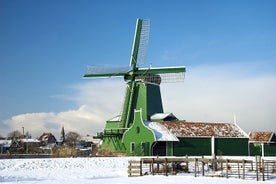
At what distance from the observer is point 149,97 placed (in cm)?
4759

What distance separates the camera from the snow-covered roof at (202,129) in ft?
144

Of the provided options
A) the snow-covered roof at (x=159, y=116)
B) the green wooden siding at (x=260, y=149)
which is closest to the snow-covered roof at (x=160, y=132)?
the snow-covered roof at (x=159, y=116)

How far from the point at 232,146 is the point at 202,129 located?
3757 mm

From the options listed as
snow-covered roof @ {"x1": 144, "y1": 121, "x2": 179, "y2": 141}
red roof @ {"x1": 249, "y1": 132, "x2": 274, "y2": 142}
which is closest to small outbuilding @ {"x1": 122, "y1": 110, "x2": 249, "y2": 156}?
snow-covered roof @ {"x1": 144, "y1": 121, "x2": 179, "y2": 141}

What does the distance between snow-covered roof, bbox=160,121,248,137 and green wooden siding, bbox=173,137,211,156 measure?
0.51 meters

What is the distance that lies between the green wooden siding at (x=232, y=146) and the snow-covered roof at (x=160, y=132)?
5.40 meters

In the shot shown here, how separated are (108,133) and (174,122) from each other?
7442mm

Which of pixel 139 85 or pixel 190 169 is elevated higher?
pixel 139 85

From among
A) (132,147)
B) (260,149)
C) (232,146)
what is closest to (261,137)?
(260,149)

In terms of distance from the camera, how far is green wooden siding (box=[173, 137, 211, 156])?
4266 cm

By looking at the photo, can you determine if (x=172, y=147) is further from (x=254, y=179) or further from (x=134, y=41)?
(x=254, y=179)

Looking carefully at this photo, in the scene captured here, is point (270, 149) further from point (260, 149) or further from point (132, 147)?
point (132, 147)

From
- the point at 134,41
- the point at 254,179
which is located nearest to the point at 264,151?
the point at 134,41

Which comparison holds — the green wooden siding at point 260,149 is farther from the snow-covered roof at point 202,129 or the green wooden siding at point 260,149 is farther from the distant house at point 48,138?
the distant house at point 48,138
